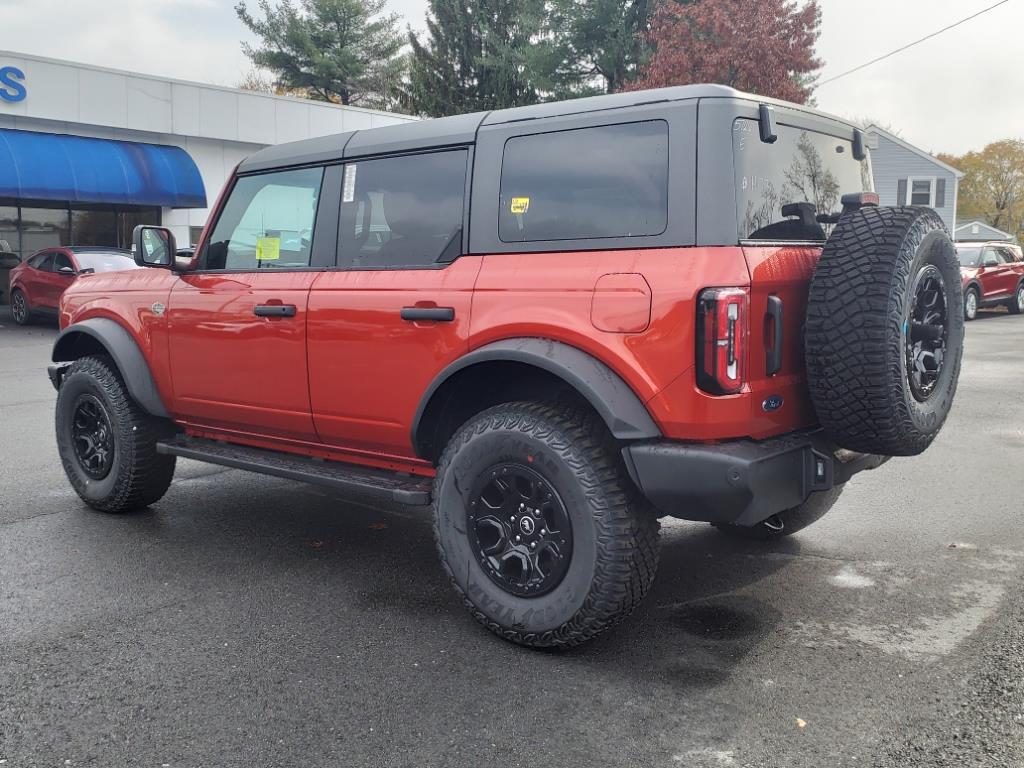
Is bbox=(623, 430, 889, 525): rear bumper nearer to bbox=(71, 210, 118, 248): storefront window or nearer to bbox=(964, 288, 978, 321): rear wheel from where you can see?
bbox=(964, 288, 978, 321): rear wheel

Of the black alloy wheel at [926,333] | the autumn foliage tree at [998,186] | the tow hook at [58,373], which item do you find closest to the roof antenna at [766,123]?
the black alloy wheel at [926,333]

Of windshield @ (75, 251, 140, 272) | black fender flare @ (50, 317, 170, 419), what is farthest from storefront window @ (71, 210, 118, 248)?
black fender flare @ (50, 317, 170, 419)

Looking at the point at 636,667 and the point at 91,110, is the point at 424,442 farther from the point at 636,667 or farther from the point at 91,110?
the point at 91,110

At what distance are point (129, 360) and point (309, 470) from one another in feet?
4.92

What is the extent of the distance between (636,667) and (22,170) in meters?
21.4

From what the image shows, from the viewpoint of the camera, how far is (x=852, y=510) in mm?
5621

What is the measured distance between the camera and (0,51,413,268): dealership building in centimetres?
2155

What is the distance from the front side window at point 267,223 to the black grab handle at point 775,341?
2.25 meters

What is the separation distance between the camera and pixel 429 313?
3893 mm

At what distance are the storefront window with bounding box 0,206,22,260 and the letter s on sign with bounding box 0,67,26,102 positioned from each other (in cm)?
283

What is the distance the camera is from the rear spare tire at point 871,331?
10.7 ft

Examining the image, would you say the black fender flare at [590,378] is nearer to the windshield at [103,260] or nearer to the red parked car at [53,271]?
the red parked car at [53,271]

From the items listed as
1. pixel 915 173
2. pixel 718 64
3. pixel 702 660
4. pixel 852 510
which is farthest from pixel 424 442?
pixel 915 173

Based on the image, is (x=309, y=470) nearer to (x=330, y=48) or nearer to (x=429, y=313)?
(x=429, y=313)
